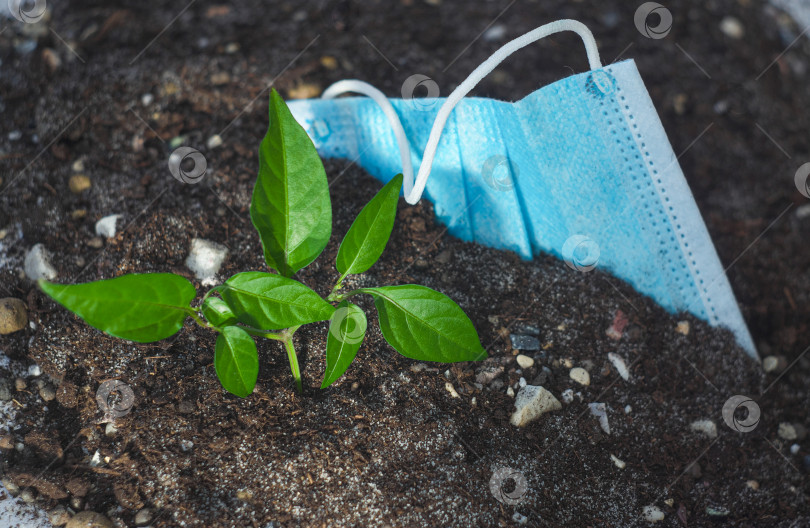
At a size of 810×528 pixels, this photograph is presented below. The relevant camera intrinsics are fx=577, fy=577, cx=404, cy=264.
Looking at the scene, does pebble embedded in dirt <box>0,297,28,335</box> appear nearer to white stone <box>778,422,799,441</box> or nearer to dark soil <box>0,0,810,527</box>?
dark soil <box>0,0,810,527</box>

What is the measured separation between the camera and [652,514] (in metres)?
1.00

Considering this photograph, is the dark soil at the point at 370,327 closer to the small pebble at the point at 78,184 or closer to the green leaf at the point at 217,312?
the small pebble at the point at 78,184

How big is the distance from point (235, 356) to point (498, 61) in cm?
67

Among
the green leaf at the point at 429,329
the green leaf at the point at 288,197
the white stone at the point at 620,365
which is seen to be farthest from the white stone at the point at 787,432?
the green leaf at the point at 288,197

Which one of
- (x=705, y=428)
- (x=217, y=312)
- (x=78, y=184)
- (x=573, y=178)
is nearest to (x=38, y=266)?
(x=78, y=184)

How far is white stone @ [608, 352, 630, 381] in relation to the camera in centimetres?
111

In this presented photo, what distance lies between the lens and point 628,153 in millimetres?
1040

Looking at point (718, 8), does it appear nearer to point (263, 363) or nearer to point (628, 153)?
point (628, 153)

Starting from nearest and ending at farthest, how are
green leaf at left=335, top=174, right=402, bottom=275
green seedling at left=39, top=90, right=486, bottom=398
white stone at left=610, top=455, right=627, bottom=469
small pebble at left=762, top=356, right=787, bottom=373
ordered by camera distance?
green seedling at left=39, top=90, right=486, bottom=398
green leaf at left=335, top=174, right=402, bottom=275
white stone at left=610, top=455, right=627, bottom=469
small pebble at left=762, top=356, right=787, bottom=373

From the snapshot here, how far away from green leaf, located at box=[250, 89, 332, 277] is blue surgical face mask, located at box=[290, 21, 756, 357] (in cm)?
24

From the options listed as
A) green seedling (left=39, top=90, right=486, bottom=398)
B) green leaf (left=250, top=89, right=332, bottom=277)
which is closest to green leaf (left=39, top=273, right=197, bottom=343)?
green seedling (left=39, top=90, right=486, bottom=398)

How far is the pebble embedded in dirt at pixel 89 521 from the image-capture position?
34.5 inches

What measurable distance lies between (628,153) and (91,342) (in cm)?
102

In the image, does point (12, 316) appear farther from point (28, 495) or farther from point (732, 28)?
point (732, 28)
